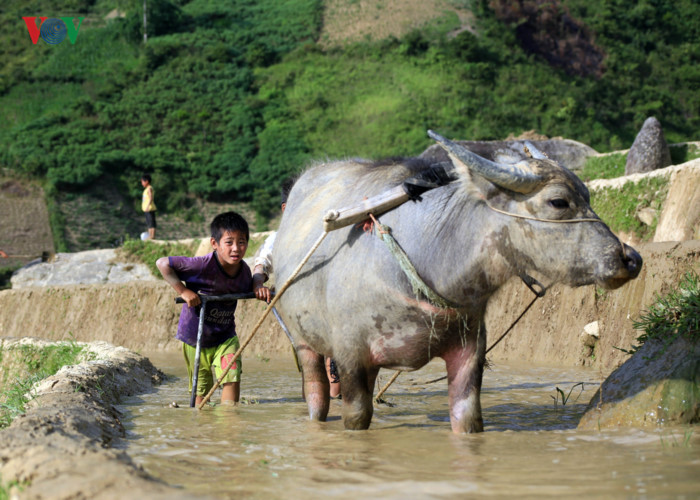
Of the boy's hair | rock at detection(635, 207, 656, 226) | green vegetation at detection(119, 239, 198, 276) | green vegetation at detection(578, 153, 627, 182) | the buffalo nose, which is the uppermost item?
the buffalo nose

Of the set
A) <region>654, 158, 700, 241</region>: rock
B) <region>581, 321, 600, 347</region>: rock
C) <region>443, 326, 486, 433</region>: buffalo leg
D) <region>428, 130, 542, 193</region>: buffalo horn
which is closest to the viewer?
<region>428, 130, 542, 193</region>: buffalo horn

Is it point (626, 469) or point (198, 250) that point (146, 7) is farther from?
point (626, 469)

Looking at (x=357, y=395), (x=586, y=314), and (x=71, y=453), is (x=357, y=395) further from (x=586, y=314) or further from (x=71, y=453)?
(x=586, y=314)

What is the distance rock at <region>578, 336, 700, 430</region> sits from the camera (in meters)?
4.11

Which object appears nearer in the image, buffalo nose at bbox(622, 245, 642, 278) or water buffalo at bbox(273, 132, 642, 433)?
buffalo nose at bbox(622, 245, 642, 278)

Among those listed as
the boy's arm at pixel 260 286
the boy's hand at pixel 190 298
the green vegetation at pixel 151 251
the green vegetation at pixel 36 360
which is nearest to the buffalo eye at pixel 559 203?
the boy's arm at pixel 260 286

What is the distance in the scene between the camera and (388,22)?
1817 inches

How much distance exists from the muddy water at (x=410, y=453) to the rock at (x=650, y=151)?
10630mm

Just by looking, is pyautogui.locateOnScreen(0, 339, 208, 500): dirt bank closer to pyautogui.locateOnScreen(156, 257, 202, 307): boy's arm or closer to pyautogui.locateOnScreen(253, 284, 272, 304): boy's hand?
pyautogui.locateOnScreen(156, 257, 202, 307): boy's arm

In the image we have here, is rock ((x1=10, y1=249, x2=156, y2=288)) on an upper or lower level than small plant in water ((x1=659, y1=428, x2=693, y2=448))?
lower

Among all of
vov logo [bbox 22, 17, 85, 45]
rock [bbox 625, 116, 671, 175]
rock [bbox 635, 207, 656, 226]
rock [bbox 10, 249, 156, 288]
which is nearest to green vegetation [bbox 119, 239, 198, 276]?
rock [bbox 10, 249, 156, 288]

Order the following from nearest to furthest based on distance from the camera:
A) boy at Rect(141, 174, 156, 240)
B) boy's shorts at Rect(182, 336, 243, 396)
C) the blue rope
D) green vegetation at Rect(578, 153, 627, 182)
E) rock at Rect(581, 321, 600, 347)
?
the blue rope
boy's shorts at Rect(182, 336, 243, 396)
rock at Rect(581, 321, 600, 347)
green vegetation at Rect(578, 153, 627, 182)
boy at Rect(141, 174, 156, 240)

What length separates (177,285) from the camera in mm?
5617

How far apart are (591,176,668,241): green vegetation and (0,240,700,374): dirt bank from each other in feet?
9.88
